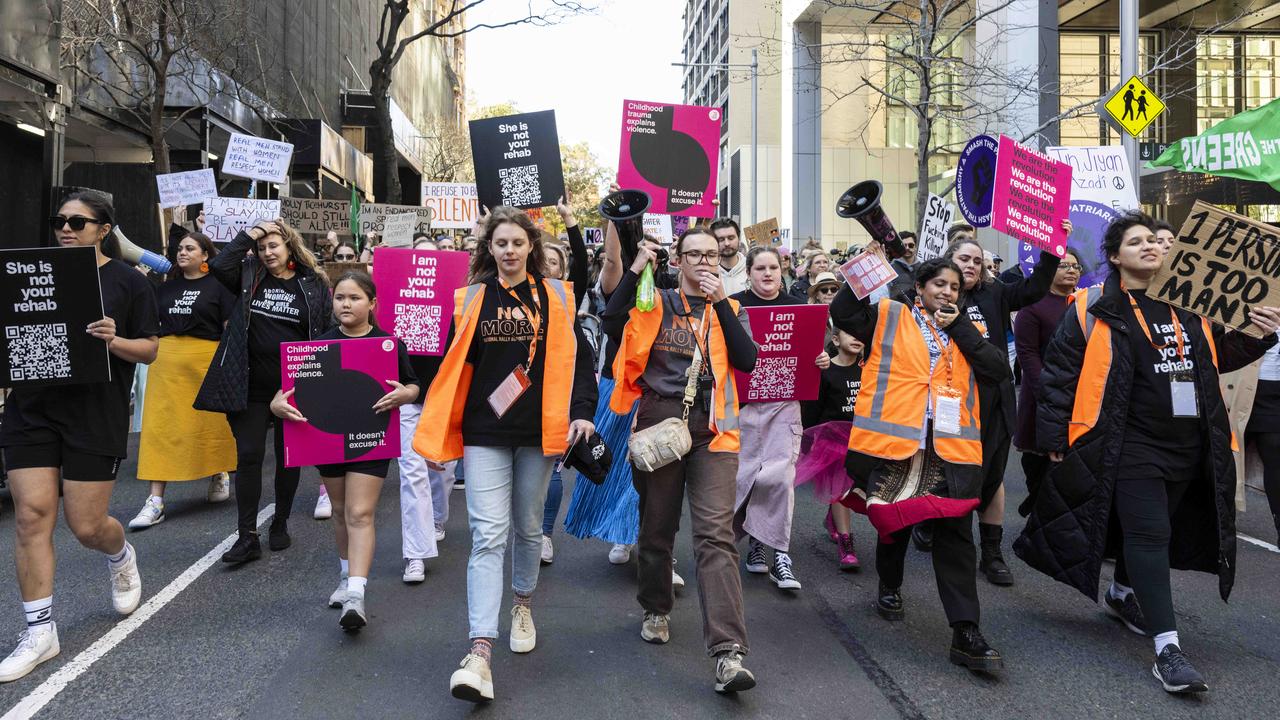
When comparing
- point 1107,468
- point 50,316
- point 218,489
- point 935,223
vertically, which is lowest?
point 218,489

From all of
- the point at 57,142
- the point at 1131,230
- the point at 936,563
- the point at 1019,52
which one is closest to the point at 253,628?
the point at 936,563

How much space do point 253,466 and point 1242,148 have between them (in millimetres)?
9426

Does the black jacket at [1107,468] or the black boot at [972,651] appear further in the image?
the black jacket at [1107,468]

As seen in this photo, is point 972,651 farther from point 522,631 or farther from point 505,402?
point 505,402

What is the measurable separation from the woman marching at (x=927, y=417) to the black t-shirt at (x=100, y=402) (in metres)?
3.36

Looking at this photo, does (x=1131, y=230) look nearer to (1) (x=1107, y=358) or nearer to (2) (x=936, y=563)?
(1) (x=1107, y=358)

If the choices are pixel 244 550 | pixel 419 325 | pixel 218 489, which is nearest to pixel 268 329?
pixel 419 325

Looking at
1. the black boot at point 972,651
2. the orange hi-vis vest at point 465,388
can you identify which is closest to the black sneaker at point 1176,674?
the black boot at point 972,651

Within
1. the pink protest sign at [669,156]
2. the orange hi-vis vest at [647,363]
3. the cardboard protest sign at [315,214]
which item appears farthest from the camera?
the cardboard protest sign at [315,214]

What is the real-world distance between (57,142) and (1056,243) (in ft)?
47.2

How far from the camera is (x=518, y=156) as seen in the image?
6.82 meters

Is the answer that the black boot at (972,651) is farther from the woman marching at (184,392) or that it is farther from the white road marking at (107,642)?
the woman marching at (184,392)

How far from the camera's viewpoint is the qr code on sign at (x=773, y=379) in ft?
18.9

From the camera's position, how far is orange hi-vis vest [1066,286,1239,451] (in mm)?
4500
